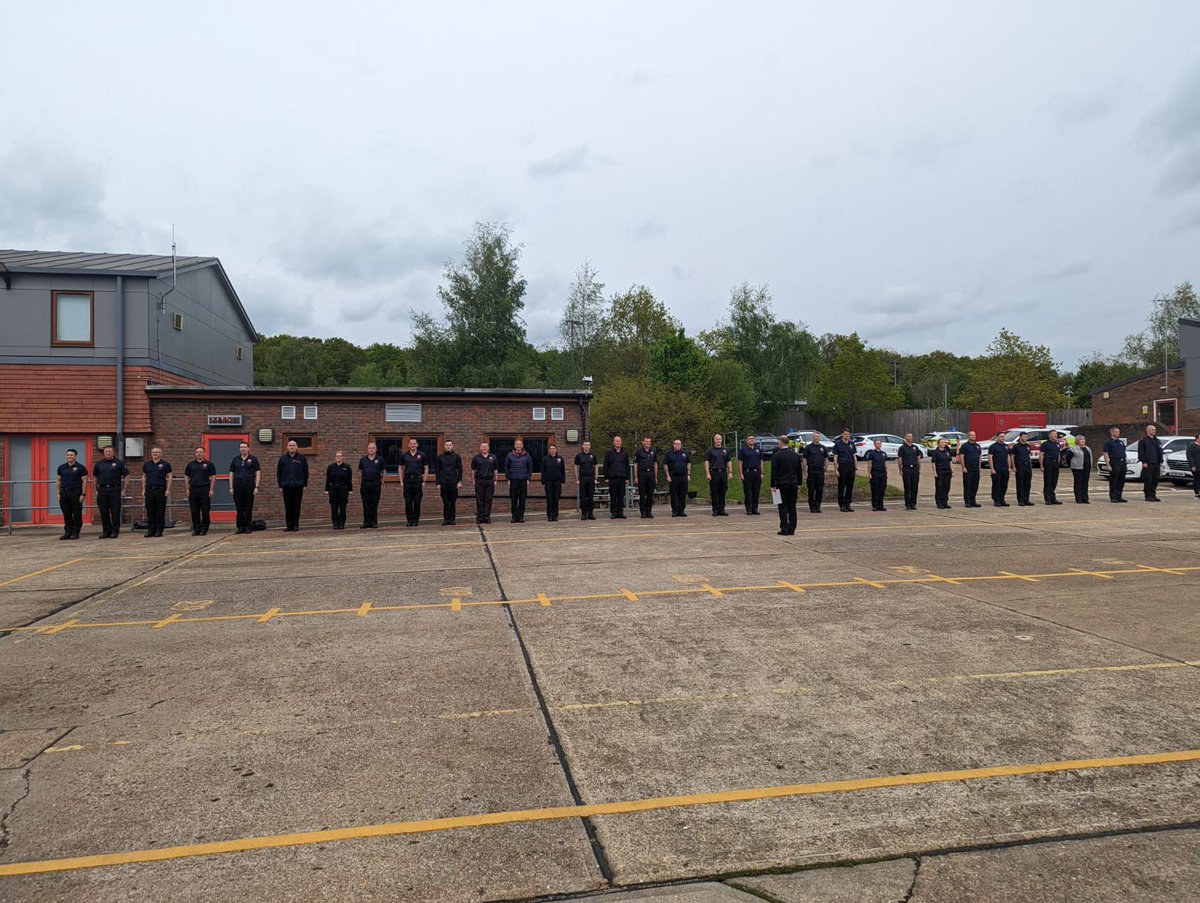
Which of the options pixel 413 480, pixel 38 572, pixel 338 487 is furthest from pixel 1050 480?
pixel 38 572

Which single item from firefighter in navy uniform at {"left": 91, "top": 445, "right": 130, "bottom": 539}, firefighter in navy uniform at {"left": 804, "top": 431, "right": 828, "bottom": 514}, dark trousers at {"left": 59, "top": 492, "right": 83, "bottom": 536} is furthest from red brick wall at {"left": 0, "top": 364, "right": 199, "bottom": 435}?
firefighter in navy uniform at {"left": 804, "top": 431, "right": 828, "bottom": 514}

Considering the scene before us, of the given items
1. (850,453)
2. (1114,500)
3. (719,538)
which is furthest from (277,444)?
(1114,500)

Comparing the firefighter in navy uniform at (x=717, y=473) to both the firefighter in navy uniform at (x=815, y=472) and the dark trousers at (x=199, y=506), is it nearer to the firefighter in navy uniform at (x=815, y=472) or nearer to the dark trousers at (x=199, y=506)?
the firefighter in navy uniform at (x=815, y=472)

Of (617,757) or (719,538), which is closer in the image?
(617,757)

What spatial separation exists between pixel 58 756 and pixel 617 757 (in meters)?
3.15

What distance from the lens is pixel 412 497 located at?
18.4 meters

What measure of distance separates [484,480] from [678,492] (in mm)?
4455

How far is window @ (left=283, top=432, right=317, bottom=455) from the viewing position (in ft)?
66.5

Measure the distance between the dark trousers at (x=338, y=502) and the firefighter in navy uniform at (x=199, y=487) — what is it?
239 cm

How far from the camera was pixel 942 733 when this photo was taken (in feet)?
16.2

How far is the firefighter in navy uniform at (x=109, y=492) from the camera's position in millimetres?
17000

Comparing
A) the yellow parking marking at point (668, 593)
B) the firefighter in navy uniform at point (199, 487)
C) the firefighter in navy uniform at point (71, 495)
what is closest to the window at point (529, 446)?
the firefighter in navy uniform at point (199, 487)

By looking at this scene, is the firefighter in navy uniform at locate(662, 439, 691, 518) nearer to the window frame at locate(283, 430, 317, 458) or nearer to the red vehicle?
the window frame at locate(283, 430, 317, 458)

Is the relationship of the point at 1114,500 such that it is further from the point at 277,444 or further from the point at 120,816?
the point at 120,816
